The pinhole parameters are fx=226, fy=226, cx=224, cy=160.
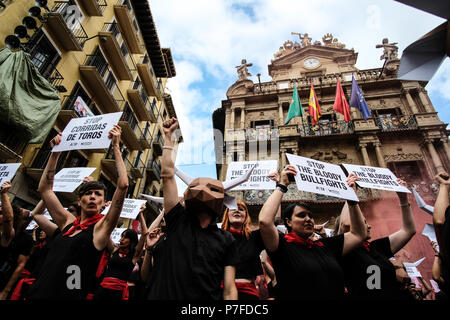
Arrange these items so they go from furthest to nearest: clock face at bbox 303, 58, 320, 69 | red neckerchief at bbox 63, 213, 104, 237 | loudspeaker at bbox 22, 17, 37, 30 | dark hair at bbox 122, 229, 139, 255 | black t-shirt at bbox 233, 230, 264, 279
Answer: clock face at bbox 303, 58, 320, 69, loudspeaker at bbox 22, 17, 37, 30, dark hair at bbox 122, 229, 139, 255, black t-shirt at bbox 233, 230, 264, 279, red neckerchief at bbox 63, 213, 104, 237

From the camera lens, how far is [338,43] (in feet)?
61.4

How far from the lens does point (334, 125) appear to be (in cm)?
1458

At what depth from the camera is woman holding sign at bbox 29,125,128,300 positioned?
175 cm

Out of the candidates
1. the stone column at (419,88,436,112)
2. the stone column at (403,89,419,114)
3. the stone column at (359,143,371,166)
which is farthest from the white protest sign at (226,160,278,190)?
the stone column at (419,88,436,112)

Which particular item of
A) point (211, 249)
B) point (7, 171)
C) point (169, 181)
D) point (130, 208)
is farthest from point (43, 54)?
point (211, 249)

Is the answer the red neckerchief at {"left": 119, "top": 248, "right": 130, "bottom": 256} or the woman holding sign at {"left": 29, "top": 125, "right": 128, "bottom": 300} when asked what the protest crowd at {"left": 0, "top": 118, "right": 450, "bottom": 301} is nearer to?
the woman holding sign at {"left": 29, "top": 125, "right": 128, "bottom": 300}

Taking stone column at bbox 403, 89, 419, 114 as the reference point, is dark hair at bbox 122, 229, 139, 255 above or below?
below

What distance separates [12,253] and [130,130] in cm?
1166

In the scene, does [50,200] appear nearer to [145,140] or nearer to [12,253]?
[12,253]

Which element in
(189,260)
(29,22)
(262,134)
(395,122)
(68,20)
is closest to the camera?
(189,260)

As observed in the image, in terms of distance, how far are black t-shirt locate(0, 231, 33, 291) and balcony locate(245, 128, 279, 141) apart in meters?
12.5

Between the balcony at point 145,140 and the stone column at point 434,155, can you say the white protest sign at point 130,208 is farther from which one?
the stone column at point 434,155
